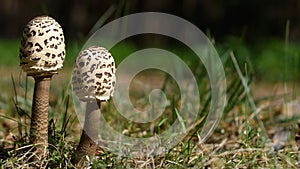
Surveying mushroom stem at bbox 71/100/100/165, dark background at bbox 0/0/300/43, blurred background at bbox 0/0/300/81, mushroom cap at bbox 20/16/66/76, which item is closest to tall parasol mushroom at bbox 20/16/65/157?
mushroom cap at bbox 20/16/66/76

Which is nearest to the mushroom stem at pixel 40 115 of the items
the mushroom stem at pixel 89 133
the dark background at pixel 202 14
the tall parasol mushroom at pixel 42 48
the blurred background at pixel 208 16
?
the tall parasol mushroom at pixel 42 48

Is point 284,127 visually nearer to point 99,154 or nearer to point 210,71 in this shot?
point 210,71

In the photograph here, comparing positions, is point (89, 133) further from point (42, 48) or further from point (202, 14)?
point (202, 14)

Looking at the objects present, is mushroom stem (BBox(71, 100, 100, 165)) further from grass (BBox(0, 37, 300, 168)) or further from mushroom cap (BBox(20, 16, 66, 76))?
mushroom cap (BBox(20, 16, 66, 76))

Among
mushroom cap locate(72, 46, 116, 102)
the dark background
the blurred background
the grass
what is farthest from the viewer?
the dark background

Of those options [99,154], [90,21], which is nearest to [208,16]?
[90,21]

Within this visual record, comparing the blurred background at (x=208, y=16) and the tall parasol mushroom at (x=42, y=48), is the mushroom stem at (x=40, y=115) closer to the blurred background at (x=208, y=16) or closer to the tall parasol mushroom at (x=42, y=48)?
the tall parasol mushroom at (x=42, y=48)
